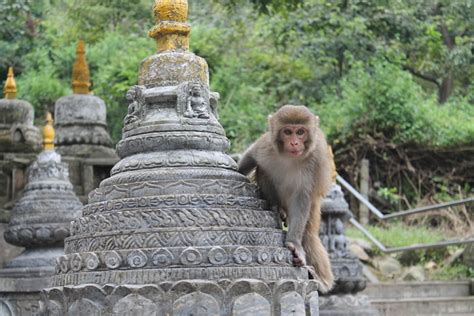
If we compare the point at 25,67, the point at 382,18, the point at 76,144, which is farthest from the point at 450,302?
the point at 25,67

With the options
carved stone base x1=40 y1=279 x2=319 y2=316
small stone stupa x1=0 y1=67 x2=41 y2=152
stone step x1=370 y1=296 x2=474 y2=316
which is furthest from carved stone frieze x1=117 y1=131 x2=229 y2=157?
small stone stupa x1=0 y1=67 x2=41 y2=152

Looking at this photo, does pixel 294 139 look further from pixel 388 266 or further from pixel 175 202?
pixel 388 266

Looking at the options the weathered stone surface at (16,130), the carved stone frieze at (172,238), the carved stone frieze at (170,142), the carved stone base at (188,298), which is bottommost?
the carved stone base at (188,298)

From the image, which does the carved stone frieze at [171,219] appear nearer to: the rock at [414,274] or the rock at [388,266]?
the rock at [414,274]

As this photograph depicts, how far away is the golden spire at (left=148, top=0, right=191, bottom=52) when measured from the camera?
429cm

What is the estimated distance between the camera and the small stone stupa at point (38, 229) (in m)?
6.95

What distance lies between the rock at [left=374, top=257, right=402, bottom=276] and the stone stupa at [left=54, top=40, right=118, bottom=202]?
3798mm

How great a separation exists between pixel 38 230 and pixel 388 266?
6.05 m

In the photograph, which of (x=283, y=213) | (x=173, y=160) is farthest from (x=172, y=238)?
(x=283, y=213)

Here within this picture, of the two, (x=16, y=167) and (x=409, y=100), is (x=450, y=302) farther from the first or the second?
(x=409, y=100)

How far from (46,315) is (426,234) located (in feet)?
32.3

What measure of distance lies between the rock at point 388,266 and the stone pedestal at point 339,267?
4891mm

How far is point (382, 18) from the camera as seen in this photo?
15.6 metres

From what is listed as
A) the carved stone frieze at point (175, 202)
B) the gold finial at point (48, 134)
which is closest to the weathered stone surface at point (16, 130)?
the gold finial at point (48, 134)
